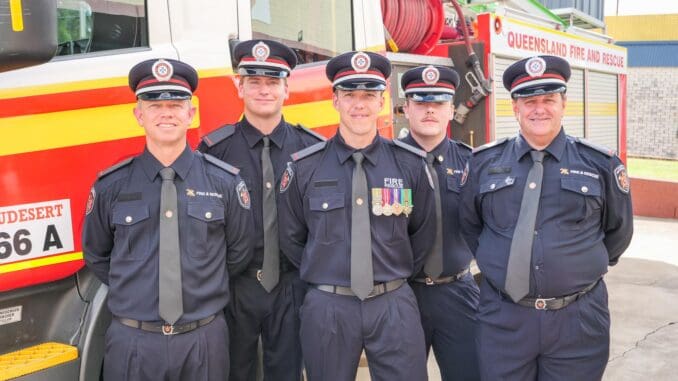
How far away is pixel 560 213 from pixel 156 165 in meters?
1.34

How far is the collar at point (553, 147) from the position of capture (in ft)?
8.00

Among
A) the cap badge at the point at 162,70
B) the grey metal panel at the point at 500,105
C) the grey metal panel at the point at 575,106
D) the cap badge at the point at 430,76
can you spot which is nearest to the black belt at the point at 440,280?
the cap badge at the point at 430,76

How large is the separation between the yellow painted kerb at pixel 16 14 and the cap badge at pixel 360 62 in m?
1.19

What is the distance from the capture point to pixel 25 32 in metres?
1.53

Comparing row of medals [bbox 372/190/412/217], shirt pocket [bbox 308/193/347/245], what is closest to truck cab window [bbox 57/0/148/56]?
shirt pocket [bbox 308/193/347/245]

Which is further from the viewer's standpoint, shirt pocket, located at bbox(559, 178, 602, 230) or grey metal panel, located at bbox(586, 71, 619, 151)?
grey metal panel, located at bbox(586, 71, 619, 151)

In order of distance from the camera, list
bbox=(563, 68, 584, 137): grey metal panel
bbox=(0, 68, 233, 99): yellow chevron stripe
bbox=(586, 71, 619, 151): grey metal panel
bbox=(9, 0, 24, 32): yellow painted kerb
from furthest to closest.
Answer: bbox=(586, 71, 619, 151): grey metal panel < bbox=(563, 68, 584, 137): grey metal panel < bbox=(0, 68, 233, 99): yellow chevron stripe < bbox=(9, 0, 24, 32): yellow painted kerb

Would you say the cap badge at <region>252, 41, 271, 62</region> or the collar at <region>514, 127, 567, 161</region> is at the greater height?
the cap badge at <region>252, 41, 271, 62</region>

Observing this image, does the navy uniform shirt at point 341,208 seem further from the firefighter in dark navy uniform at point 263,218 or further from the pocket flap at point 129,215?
the pocket flap at point 129,215

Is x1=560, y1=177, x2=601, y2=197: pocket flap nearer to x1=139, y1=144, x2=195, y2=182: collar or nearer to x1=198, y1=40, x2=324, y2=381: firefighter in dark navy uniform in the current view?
x1=198, y1=40, x2=324, y2=381: firefighter in dark navy uniform

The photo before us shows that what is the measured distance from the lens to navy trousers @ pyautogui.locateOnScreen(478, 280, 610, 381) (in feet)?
7.70

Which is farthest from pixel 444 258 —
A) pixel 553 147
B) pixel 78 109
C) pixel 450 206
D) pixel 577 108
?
pixel 577 108

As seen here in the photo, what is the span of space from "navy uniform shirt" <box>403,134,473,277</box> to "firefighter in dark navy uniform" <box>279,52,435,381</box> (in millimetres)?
297

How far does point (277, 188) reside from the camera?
100 inches
